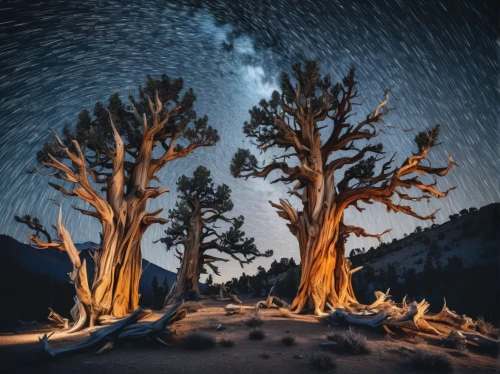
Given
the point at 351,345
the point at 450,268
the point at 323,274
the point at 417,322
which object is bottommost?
the point at 351,345

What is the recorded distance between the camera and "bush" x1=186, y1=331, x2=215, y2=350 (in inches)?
222

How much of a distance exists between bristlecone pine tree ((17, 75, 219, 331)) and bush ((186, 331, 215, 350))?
Answer: 4012mm

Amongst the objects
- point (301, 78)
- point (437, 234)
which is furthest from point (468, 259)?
point (301, 78)

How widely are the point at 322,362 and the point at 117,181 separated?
8531 millimetres

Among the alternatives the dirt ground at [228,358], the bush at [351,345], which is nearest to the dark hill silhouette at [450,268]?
the dirt ground at [228,358]

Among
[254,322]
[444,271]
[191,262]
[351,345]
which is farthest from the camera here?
[444,271]

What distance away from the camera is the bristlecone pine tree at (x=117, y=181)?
870 cm

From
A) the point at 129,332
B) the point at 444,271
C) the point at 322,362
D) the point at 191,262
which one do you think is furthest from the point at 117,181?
the point at 444,271

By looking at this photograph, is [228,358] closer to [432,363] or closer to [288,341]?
[288,341]

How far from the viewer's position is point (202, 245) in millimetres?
20844

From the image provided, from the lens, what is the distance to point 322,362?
4.57 meters

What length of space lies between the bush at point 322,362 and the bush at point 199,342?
80.2 inches

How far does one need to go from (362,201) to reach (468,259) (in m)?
18.0

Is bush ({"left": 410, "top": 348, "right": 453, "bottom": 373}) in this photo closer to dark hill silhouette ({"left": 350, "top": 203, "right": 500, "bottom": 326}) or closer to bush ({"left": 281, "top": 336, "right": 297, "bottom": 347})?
bush ({"left": 281, "top": 336, "right": 297, "bottom": 347})
